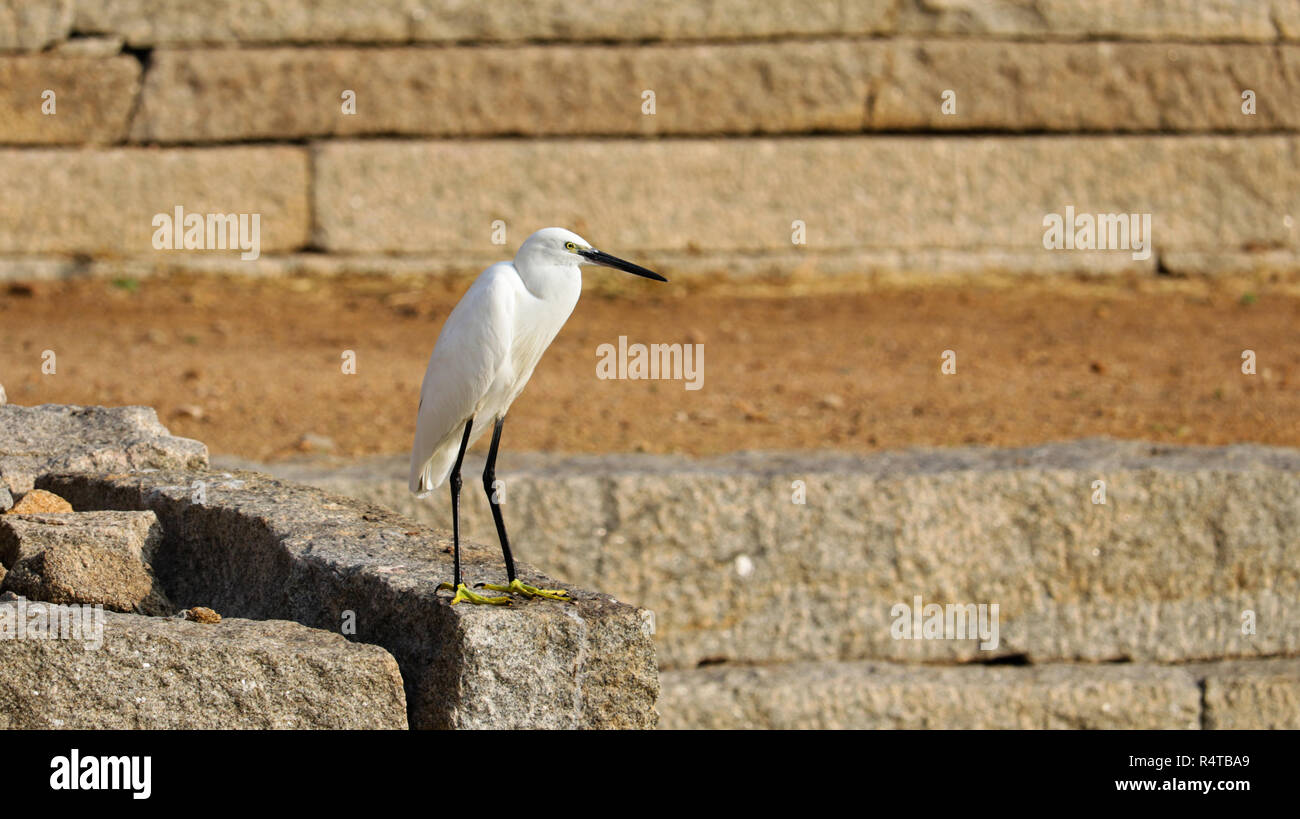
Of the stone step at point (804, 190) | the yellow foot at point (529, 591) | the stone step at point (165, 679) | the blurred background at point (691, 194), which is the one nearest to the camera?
the stone step at point (165, 679)

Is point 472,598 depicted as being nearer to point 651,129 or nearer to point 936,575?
point 936,575

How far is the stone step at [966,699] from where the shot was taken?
532cm

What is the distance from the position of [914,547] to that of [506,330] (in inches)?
97.7

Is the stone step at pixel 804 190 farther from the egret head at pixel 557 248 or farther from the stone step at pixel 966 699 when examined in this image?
the egret head at pixel 557 248

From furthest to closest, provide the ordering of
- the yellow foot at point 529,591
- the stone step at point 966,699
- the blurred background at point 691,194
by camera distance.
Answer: the blurred background at point 691,194 → the stone step at point 966,699 → the yellow foot at point 529,591

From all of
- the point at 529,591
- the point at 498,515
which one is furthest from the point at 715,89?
the point at 529,591

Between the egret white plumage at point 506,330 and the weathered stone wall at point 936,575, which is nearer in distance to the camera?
the egret white plumage at point 506,330

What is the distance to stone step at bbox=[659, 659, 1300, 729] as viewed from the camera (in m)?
5.32

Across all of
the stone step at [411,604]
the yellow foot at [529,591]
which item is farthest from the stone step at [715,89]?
the yellow foot at [529,591]

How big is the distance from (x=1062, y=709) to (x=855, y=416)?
1.77 m

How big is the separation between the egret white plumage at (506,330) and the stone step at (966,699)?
6.84 feet

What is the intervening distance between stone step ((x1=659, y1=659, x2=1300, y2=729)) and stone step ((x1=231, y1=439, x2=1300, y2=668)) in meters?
0.13

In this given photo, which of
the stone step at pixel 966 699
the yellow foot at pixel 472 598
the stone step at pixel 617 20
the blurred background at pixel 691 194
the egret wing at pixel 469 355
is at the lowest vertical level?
the stone step at pixel 966 699

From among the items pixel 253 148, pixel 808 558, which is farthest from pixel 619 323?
pixel 808 558
